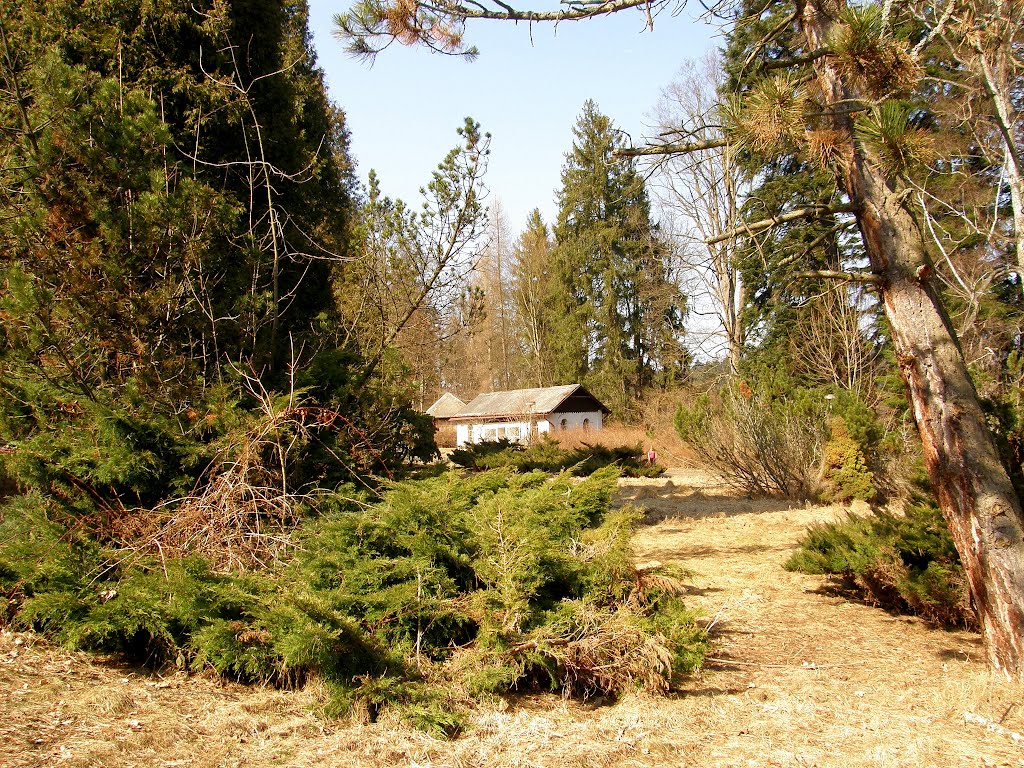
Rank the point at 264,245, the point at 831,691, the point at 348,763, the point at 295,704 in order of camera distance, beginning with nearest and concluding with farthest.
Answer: the point at 348,763
the point at 295,704
the point at 831,691
the point at 264,245

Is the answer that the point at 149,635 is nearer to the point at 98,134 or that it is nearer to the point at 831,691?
the point at 98,134

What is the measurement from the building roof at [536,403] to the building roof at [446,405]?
6084 mm

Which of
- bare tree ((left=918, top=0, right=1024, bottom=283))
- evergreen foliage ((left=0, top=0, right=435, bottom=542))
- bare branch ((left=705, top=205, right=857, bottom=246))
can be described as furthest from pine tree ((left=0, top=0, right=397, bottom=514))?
bare tree ((left=918, top=0, right=1024, bottom=283))

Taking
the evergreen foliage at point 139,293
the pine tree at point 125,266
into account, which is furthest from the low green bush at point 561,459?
the pine tree at point 125,266

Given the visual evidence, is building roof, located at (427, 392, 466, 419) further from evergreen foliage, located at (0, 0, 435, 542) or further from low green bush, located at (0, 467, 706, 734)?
low green bush, located at (0, 467, 706, 734)

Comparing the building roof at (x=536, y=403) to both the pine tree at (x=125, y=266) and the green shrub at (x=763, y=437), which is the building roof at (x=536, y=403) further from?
the pine tree at (x=125, y=266)

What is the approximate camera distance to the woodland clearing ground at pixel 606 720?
3.12 metres

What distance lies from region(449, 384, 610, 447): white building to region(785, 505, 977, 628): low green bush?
23477mm

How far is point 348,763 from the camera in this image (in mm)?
3047

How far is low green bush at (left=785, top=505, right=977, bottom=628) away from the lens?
215 inches

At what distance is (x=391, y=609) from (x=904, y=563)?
440cm

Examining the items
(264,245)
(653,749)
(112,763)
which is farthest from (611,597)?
(264,245)

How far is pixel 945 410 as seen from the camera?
4.39 metres

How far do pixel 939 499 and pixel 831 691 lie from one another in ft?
4.75
